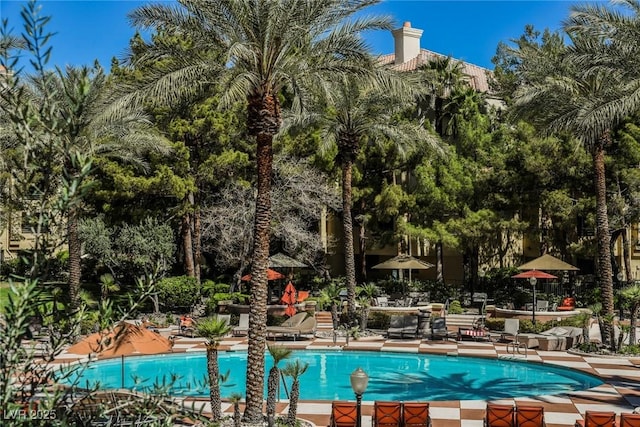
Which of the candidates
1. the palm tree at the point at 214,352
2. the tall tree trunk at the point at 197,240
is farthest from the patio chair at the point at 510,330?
the tall tree trunk at the point at 197,240

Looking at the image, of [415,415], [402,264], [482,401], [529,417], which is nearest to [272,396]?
[415,415]

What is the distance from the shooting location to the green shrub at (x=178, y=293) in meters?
33.5

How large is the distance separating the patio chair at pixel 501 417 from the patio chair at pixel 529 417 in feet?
0.40

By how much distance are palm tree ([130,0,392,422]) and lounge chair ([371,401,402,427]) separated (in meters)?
2.21

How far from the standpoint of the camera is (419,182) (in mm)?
39344

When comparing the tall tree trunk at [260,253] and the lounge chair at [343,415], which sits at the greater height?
the tall tree trunk at [260,253]

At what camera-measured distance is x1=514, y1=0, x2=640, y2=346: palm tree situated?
20.5m

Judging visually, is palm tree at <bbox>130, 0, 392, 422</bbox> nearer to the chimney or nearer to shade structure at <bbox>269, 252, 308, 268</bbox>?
shade structure at <bbox>269, 252, 308, 268</bbox>

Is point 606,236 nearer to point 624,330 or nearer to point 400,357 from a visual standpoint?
point 624,330

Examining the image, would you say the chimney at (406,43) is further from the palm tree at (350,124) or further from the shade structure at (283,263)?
the shade structure at (283,263)

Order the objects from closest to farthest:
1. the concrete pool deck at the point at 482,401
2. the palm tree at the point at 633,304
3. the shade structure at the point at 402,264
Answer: the concrete pool deck at the point at 482,401 < the palm tree at the point at 633,304 < the shade structure at the point at 402,264

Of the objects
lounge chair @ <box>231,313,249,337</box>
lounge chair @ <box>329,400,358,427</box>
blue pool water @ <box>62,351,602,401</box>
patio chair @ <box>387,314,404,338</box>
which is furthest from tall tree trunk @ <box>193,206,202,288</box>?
lounge chair @ <box>329,400,358,427</box>

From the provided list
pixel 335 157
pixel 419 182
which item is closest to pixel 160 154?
pixel 335 157

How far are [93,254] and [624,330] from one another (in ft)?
74.7
